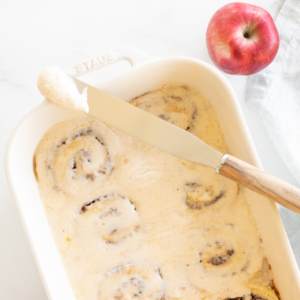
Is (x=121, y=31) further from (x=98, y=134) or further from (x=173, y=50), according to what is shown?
(x=98, y=134)

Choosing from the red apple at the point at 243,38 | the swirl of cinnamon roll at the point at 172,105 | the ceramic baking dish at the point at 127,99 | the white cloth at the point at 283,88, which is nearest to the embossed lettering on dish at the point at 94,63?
the ceramic baking dish at the point at 127,99

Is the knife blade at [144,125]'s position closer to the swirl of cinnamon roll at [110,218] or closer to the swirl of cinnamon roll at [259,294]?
the swirl of cinnamon roll at [110,218]

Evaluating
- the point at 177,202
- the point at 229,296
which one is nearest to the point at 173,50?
the point at 177,202

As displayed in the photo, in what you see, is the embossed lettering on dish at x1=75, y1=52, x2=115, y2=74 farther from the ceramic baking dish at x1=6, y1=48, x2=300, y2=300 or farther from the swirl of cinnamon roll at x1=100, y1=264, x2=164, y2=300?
the swirl of cinnamon roll at x1=100, y1=264, x2=164, y2=300

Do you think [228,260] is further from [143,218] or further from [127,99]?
[127,99]

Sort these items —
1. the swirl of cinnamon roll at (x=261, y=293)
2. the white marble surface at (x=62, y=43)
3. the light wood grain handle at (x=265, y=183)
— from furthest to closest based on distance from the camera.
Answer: the white marble surface at (x=62, y=43)
the swirl of cinnamon roll at (x=261, y=293)
the light wood grain handle at (x=265, y=183)

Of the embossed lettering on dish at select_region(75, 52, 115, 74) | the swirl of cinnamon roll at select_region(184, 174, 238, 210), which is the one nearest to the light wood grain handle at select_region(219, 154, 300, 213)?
the swirl of cinnamon roll at select_region(184, 174, 238, 210)
